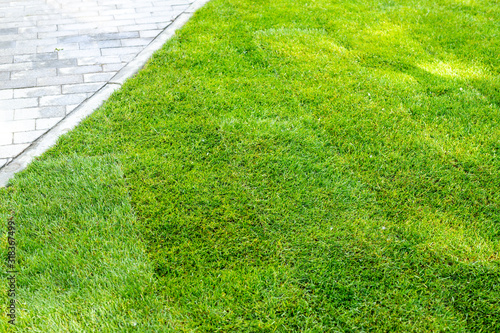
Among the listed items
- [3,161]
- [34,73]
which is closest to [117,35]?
[34,73]

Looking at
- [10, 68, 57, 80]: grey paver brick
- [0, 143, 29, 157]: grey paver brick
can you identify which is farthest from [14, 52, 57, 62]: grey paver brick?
[0, 143, 29, 157]: grey paver brick

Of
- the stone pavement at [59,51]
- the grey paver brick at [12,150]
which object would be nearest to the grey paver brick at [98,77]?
the stone pavement at [59,51]

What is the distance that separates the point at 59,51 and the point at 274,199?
4014mm

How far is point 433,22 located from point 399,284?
15.8 ft

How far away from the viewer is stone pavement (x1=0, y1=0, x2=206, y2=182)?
430 centimetres

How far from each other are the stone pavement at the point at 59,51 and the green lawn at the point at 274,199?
53 centimetres

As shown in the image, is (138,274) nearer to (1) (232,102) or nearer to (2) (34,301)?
(2) (34,301)

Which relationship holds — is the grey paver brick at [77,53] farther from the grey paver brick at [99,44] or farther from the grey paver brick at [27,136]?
the grey paver brick at [27,136]

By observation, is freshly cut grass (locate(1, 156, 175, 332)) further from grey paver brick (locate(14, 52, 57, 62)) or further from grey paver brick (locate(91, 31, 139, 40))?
grey paver brick (locate(91, 31, 139, 40))

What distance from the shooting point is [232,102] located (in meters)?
4.39

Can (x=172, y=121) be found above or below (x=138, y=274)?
above

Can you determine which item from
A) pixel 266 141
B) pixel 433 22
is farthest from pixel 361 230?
pixel 433 22

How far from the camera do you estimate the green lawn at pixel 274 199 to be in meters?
2.60

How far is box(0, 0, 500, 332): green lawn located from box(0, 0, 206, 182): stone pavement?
53 centimetres
